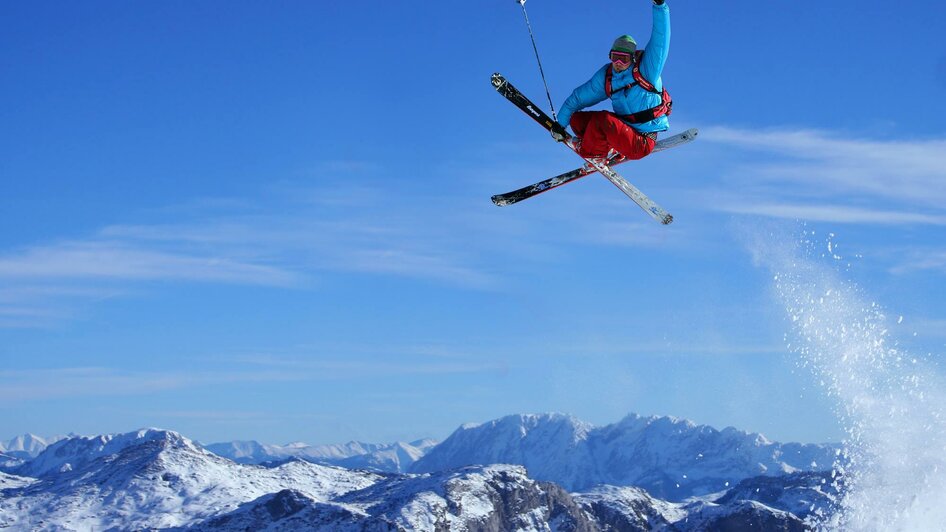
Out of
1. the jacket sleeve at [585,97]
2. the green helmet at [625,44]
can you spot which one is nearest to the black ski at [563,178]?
the jacket sleeve at [585,97]

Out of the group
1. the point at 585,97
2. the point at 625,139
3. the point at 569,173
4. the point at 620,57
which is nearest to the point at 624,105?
the point at 625,139

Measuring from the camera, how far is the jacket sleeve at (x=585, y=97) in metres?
25.6

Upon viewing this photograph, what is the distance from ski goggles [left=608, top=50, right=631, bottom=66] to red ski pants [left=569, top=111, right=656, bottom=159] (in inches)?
76.2

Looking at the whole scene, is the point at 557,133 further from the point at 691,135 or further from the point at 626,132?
the point at 691,135

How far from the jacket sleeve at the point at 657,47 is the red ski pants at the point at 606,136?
1682 millimetres

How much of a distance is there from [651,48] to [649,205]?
26.4 feet

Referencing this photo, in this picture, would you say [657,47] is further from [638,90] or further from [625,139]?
[625,139]

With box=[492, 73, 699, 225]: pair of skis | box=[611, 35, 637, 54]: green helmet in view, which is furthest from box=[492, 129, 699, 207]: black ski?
box=[611, 35, 637, 54]: green helmet

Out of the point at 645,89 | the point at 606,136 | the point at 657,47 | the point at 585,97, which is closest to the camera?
the point at 657,47

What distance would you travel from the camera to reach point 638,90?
25.0 meters

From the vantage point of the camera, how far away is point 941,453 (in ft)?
313

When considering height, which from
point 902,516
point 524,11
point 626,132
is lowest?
point 902,516

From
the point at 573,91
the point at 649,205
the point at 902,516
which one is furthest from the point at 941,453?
the point at 573,91

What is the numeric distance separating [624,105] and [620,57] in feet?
5.79
